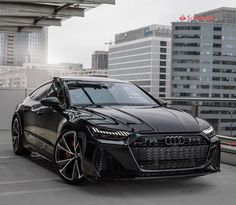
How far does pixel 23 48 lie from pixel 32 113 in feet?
303

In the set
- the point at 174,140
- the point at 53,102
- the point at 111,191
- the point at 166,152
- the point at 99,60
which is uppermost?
the point at 99,60

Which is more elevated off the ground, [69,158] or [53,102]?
[53,102]

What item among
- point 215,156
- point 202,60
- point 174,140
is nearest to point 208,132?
point 215,156

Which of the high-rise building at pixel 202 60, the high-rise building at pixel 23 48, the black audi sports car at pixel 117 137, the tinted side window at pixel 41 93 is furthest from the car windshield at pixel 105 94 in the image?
the high-rise building at pixel 202 60

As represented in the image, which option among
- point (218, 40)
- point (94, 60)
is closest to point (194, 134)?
point (218, 40)

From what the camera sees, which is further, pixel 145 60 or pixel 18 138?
pixel 145 60

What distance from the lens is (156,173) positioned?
16.8 feet

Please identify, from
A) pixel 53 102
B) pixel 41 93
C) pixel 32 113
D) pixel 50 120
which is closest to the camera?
pixel 53 102

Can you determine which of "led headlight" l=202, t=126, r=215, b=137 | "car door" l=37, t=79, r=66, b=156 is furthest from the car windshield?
"led headlight" l=202, t=126, r=215, b=137

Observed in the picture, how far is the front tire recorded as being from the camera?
17.9 feet

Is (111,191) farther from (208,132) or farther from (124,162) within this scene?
(208,132)

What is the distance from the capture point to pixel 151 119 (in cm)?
539

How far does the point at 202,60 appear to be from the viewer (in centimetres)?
15512

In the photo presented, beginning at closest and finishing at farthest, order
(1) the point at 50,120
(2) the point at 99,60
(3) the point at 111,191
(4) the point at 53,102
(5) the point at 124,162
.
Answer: (5) the point at 124,162 → (3) the point at 111,191 → (4) the point at 53,102 → (1) the point at 50,120 → (2) the point at 99,60
